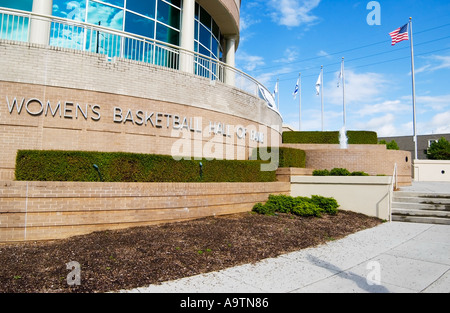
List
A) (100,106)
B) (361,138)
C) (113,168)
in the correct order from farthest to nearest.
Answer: (361,138) < (100,106) < (113,168)

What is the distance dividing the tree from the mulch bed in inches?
1904

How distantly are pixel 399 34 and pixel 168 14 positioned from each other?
1893 centimetres

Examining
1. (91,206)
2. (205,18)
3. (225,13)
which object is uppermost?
(225,13)

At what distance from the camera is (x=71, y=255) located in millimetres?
5648

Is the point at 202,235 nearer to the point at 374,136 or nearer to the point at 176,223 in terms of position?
the point at 176,223

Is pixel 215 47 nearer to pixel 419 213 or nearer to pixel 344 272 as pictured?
pixel 419 213

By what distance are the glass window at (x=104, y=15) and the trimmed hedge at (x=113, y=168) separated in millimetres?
7045

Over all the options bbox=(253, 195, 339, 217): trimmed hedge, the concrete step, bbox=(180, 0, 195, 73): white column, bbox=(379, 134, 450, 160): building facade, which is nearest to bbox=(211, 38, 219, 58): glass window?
bbox=(180, 0, 195, 73): white column

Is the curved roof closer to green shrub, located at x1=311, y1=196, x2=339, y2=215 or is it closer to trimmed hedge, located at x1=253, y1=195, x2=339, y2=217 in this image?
trimmed hedge, located at x1=253, y1=195, x2=339, y2=217

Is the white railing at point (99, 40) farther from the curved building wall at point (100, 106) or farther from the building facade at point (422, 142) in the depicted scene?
the building facade at point (422, 142)

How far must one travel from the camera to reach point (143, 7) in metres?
13.4

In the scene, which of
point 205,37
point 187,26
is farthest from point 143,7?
point 205,37
